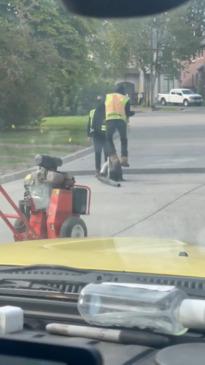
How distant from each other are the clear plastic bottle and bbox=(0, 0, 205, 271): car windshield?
0.65 meters

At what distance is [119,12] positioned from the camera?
2.82 metres

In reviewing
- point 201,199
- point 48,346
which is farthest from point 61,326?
point 201,199

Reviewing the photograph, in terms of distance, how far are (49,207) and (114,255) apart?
4812 millimetres

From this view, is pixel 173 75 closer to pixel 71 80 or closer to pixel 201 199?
pixel 71 80

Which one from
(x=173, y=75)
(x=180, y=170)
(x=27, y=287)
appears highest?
(x=173, y=75)

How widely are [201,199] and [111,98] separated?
132 inches

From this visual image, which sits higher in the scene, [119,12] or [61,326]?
[119,12]

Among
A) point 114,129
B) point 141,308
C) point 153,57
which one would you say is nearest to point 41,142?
point 114,129

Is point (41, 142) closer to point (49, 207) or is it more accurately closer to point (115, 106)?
point (115, 106)

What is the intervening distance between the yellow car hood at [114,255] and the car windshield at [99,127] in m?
0.02

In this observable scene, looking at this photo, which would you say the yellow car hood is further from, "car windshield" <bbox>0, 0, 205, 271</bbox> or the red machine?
the red machine

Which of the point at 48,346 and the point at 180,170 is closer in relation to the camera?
the point at 48,346

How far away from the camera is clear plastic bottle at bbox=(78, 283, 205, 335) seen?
2.79 meters

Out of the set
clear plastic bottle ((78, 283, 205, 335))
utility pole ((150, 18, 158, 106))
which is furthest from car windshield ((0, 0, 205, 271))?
clear plastic bottle ((78, 283, 205, 335))
